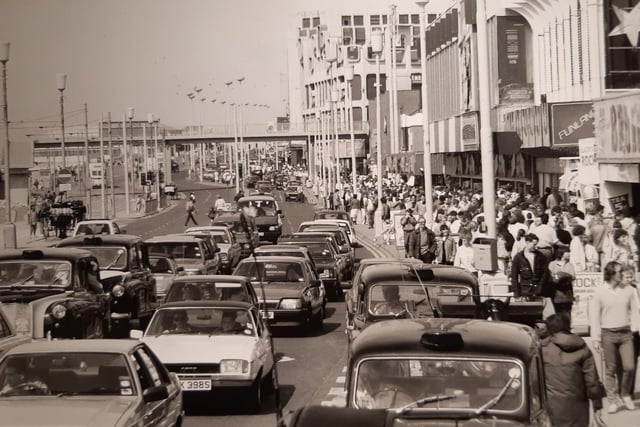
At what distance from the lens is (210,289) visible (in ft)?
61.2

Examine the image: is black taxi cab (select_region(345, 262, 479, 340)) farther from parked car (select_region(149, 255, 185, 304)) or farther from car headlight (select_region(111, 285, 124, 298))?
parked car (select_region(149, 255, 185, 304))

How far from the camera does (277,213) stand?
4969cm

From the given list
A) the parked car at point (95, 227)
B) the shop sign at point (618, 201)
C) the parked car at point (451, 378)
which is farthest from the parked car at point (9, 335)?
the parked car at point (95, 227)

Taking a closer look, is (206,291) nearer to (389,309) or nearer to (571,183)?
(389,309)

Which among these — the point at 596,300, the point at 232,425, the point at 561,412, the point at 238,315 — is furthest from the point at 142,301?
the point at 561,412

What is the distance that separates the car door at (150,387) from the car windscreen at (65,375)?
7.0 inches

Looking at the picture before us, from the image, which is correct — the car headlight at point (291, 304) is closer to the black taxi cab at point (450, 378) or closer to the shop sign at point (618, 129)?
the shop sign at point (618, 129)

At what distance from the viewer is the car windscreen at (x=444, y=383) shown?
7.51 m

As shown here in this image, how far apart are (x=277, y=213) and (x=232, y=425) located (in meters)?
36.5

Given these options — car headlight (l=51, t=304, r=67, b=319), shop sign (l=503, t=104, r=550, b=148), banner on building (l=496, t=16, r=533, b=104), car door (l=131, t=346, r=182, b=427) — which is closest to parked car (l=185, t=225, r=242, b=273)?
shop sign (l=503, t=104, r=550, b=148)

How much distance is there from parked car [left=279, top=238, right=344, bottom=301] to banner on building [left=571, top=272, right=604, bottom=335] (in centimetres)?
1183

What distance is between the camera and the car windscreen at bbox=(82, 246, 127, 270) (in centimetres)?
2172

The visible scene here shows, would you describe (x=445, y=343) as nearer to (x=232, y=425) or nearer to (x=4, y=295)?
(x=232, y=425)

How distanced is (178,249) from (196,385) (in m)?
15.1
